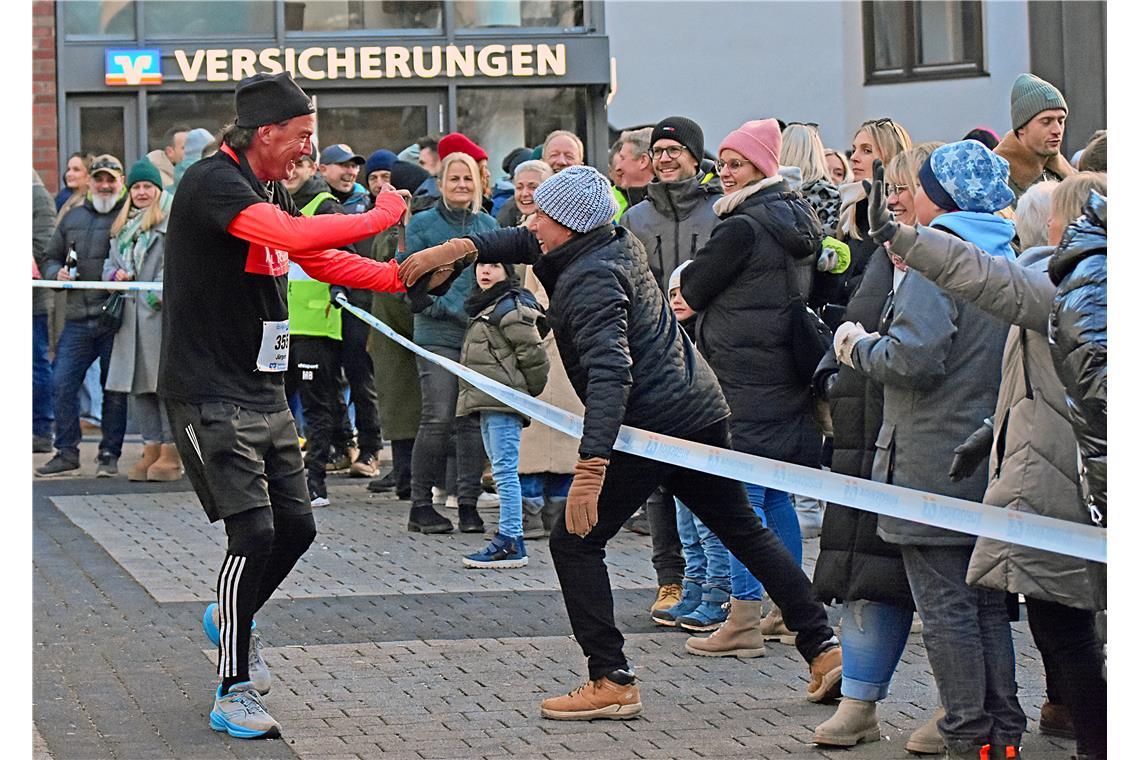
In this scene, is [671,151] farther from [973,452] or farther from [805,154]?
[973,452]

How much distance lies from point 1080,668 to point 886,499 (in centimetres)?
78

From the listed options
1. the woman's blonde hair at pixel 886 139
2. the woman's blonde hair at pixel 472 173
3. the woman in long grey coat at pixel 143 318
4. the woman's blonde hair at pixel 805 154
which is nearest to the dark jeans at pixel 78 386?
the woman in long grey coat at pixel 143 318

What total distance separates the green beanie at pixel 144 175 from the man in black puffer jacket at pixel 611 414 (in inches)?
260

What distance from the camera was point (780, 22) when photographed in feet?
70.9

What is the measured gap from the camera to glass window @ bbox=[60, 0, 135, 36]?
708 inches

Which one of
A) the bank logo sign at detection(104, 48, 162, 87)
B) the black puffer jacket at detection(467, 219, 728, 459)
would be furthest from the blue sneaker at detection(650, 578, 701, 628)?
the bank logo sign at detection(104, 48, 162, 87)

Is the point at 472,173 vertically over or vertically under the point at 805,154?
over

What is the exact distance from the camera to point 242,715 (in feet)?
19.9

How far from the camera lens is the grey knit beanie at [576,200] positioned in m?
6.32

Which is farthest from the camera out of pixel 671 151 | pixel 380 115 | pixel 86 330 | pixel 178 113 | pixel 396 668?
pixel 380 115

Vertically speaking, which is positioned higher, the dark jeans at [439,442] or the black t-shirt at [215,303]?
the black t-shirt at [215,303]

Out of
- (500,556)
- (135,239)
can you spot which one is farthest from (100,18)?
(500,556)

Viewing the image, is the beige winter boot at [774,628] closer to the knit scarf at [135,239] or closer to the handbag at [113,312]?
the knit scarf at [135,239]
